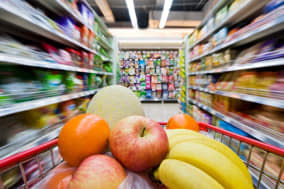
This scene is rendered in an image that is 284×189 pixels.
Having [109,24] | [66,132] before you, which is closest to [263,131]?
[66,132]

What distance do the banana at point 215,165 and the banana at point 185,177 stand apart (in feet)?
0.05

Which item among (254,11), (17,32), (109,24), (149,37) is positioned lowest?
(17,32)

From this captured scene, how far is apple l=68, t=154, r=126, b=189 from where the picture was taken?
27 centimetres

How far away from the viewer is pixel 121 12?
4402 mm

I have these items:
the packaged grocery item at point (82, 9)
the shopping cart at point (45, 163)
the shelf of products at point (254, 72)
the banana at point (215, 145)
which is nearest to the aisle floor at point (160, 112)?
the shelf of products at point (254, 72)

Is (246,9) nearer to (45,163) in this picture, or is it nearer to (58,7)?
(58,7)

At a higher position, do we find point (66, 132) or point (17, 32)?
point (17, 32)

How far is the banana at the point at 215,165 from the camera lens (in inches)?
11.0

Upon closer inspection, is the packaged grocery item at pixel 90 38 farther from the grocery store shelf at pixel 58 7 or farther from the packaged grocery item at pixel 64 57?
the packaged grocery item at pixel 64 57

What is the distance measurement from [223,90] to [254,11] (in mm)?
846

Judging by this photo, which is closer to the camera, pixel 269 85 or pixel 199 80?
pixel 269 85

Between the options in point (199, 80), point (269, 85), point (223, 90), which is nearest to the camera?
point (269, 85)

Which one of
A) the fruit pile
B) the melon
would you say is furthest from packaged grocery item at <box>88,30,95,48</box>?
the fruit pile

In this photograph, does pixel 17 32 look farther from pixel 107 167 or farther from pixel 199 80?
pixel 199 80
